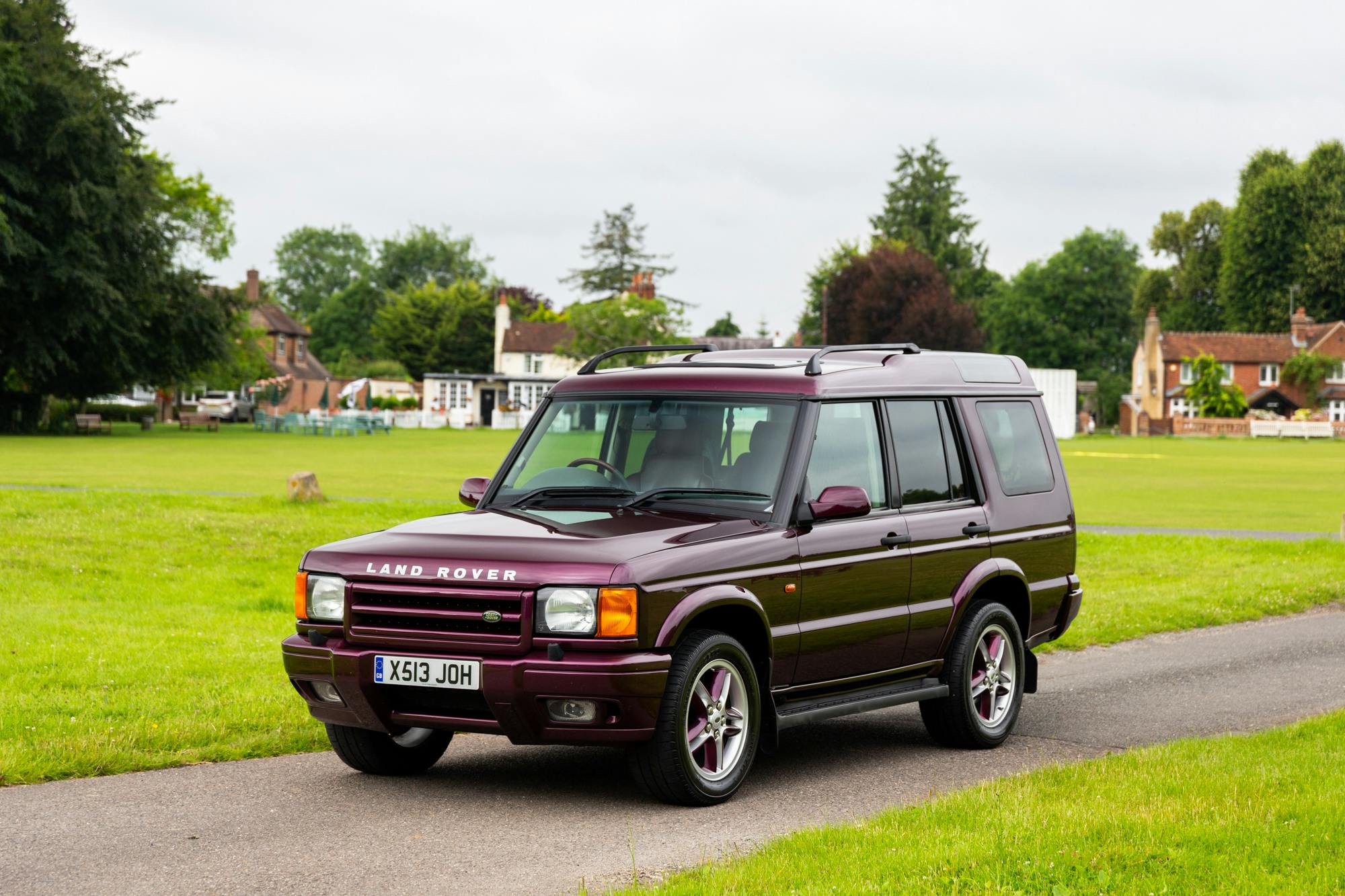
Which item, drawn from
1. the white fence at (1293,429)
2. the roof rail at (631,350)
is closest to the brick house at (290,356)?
the white fence at (1293,429)

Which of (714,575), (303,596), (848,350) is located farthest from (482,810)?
(848,350)

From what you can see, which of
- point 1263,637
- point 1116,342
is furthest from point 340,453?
point 1116,342

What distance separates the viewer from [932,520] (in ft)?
28.3

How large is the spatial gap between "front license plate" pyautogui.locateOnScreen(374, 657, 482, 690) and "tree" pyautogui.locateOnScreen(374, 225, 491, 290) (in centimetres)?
14775

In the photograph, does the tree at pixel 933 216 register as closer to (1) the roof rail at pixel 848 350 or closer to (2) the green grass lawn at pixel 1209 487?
(2) the green grass lawn at pixel 1209 487

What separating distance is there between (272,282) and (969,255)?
241ft

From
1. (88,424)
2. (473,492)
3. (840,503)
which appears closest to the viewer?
(840,503)

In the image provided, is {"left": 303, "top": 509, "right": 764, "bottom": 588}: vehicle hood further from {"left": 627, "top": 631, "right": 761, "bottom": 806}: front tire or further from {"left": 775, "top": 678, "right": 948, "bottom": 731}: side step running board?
{"left": 775, "top": 678, "right": 948, "bottom": 731}: side step running board

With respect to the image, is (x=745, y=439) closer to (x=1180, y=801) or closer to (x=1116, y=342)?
(x=1180, y=801)

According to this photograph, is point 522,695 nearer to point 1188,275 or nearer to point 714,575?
point 714,575

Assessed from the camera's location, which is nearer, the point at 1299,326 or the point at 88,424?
the point at 88,424

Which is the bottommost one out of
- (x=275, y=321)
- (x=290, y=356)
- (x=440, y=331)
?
(x=290, y=356)

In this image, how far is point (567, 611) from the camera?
6672mm

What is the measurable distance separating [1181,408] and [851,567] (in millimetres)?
124956
